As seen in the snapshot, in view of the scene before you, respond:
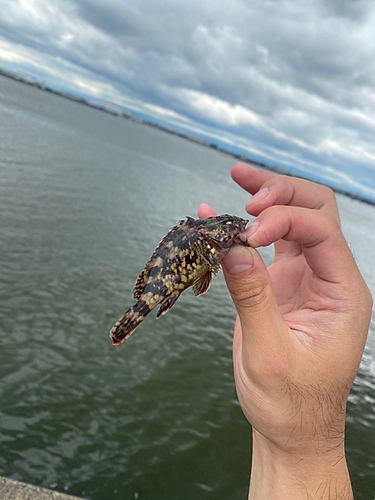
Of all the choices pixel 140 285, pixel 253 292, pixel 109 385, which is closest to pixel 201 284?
pixel 140 285

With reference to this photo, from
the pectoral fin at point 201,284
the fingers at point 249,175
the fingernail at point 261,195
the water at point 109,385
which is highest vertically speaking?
the fingers at point 249,175

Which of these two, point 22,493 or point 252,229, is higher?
point 252,229

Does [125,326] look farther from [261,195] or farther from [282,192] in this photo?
[282,192]

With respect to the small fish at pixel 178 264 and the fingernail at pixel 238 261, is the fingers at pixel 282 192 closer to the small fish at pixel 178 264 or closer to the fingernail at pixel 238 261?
the small fish at pixel 178 264

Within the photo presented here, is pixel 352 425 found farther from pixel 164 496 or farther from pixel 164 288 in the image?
pixel 164 288

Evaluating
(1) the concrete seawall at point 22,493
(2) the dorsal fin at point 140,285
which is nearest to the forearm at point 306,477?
(2) the dorsal fin at point 140,285
